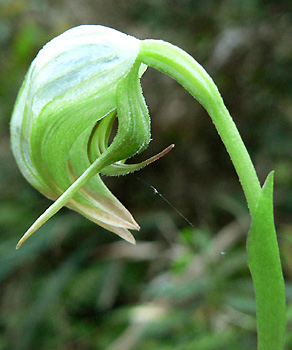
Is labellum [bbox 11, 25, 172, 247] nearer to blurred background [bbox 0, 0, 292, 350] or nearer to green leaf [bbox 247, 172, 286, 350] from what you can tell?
green leaf [bbox 247, 172, 286, 350]

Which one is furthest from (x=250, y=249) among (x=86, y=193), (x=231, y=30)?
(x=231, y=30)

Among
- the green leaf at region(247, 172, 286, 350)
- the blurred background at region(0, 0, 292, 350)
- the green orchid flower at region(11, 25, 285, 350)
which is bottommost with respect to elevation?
the blurred background at region(0, 0, 292, 350)

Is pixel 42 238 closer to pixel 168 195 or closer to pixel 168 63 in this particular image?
pixel 168 195

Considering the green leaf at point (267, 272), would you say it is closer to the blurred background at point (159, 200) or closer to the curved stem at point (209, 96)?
the curved stem at point (209, 96)

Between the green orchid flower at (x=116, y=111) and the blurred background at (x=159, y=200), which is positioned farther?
the blurred background at (x=159, y=200)

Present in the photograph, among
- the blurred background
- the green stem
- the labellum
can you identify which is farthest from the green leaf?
the blurred background

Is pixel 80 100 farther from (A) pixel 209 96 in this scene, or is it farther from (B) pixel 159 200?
(B) pixel 159 200

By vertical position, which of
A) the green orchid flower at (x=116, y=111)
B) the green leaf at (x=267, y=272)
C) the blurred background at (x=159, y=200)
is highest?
the green orchid flower at (x=116, y=111)

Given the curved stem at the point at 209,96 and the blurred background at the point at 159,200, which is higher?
the curved stem at the point at 209,96

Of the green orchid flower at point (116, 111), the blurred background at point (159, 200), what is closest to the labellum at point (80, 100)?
the green orchid flower at point (116, 111)
